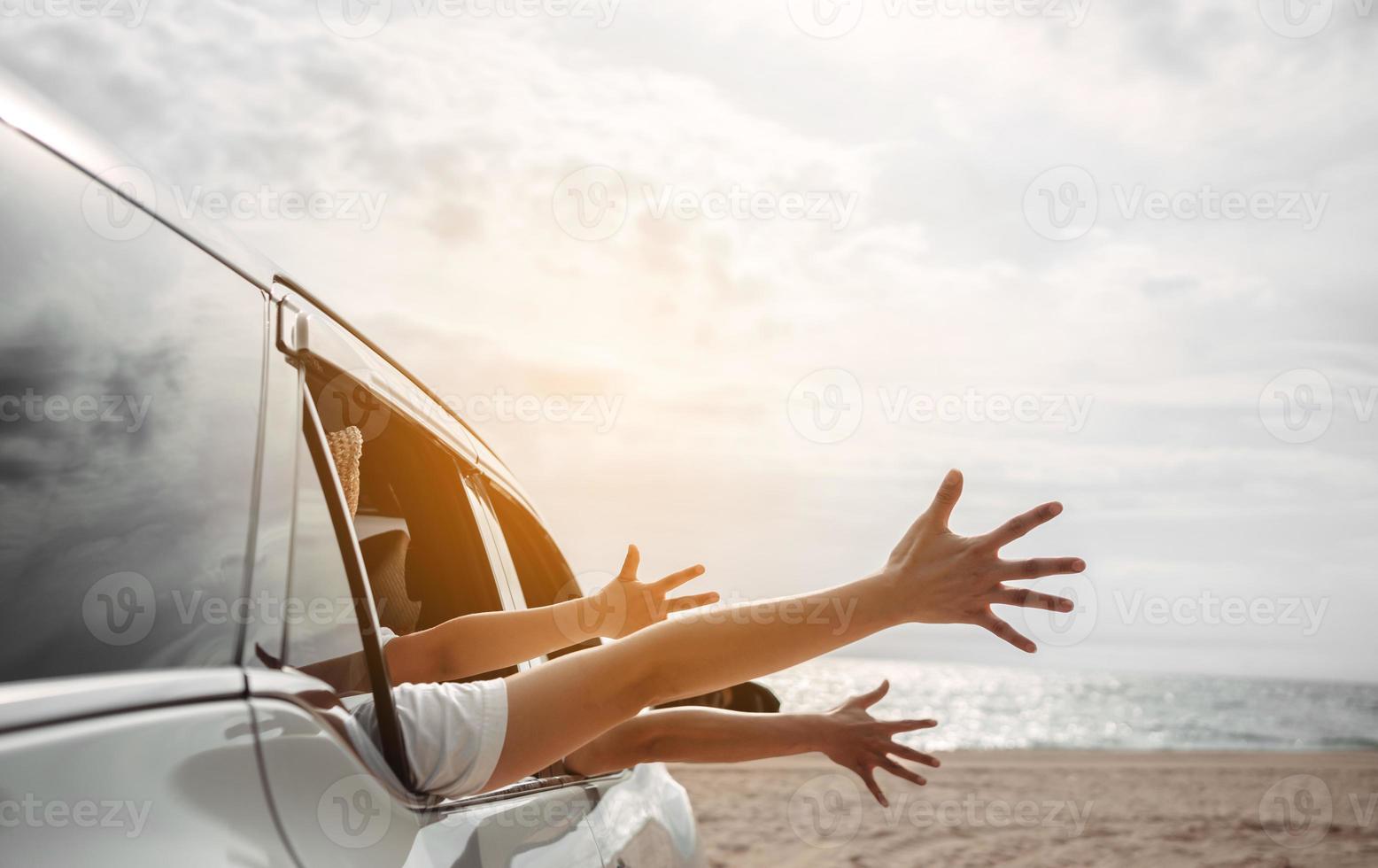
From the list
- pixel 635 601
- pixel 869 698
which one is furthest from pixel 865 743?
pixel 635 601

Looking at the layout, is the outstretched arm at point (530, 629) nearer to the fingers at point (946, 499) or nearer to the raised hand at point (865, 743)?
the raised hand at point (865, 743)

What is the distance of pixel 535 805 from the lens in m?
1.82

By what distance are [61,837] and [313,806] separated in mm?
284

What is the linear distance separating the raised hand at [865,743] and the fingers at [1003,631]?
0.52 m

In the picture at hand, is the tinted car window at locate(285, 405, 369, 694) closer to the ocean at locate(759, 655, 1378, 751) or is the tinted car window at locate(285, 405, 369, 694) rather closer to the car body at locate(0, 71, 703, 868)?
the car body at locate(0, 71, 703, 868)

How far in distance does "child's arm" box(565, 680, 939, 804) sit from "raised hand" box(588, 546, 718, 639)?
0.27m

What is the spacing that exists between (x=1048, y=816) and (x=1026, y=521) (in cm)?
1093

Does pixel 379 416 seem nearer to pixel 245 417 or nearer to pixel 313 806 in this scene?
pixel 245 417

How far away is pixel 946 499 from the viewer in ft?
5.22

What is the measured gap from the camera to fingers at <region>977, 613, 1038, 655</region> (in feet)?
5.00

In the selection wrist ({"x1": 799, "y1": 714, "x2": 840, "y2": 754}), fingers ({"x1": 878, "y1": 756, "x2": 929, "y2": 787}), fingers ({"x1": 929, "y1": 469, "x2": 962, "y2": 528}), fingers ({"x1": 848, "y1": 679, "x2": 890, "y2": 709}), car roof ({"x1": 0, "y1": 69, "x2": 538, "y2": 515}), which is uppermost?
car roof ({"x1": 0, "y1": 69, "x2": 538, "y2": 515})

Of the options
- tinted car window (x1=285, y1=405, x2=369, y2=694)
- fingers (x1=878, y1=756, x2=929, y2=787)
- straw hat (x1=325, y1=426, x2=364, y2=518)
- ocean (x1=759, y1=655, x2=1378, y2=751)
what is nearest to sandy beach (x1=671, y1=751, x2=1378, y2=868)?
ocean (x1=759, y1=655, x2=1378, y2=751)

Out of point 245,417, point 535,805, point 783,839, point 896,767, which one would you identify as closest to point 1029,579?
point 896,767

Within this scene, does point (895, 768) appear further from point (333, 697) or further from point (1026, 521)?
point (333, 697)
